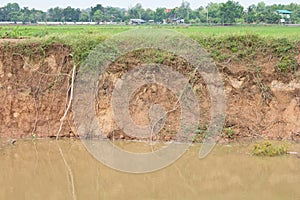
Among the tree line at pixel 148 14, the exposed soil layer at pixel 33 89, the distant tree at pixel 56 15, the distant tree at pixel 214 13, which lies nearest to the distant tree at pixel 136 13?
the tree line at pixel 148 14

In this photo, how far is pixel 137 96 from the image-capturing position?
1112cm

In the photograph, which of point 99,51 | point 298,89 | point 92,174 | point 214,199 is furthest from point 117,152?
point 298,89

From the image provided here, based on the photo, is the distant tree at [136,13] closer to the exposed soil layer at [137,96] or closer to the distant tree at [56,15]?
the distant tree at [56,15]

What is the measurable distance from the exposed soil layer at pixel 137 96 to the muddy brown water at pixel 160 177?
627 millimetres

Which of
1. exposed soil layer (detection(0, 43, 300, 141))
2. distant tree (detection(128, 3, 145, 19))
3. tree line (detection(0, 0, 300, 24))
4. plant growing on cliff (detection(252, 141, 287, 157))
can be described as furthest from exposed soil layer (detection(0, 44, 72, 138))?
distant tree (detection(128, 3, 145, 19))

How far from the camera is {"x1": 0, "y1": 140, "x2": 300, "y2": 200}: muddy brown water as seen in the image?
8070 millimetres

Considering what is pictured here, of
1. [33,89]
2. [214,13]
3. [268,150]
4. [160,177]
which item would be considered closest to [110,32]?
[33,89]

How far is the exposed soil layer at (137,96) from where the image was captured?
1085cm

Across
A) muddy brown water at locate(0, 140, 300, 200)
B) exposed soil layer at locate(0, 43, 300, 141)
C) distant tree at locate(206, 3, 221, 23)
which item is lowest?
muddy brown water at locate(0, 140, 300, 200)

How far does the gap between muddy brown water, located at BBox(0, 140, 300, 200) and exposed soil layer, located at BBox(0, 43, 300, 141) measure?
627mm

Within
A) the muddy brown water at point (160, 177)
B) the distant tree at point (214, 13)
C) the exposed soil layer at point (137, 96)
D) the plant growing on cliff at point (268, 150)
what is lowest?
the muddy brown water at point (160, 177)

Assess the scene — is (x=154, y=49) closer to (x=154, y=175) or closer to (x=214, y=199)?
(x=154, y=175)

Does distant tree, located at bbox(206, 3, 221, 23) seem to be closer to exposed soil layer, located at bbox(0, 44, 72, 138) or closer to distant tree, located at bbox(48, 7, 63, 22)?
distant tree, located at bbox(48, 7, 63, 22)

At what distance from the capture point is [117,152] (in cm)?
1040
